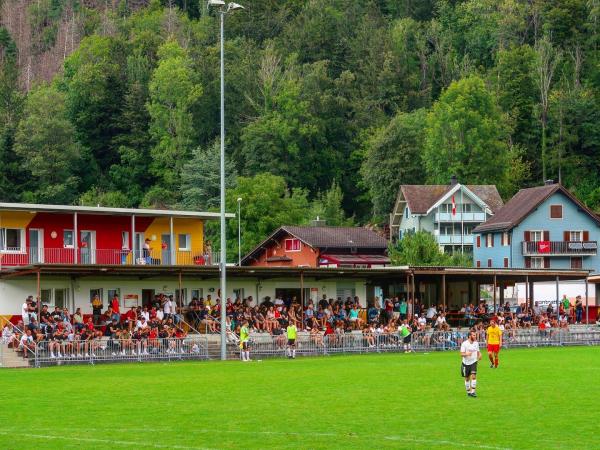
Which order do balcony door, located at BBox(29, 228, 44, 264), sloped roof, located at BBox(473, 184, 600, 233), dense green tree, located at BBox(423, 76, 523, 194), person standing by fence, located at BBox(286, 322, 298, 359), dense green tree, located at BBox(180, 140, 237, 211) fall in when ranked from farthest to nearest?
dense green tree, located at BBox(423, 76, 523, 194)
dense green tree, located at BBox(180, 140, 237, 211)
sloped roof, located at BBox(473, 184, 600, 233)
balcony door, located at BBox(29, 228, 44, 264)
person standing by fence, located at BBox(286, 322, 298, 359)

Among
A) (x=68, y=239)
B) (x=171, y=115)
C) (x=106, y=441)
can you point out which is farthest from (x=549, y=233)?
(x=106, y=441)

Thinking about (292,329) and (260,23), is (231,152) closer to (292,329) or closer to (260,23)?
(260,23)

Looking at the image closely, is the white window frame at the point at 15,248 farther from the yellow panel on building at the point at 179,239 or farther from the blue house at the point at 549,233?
the blue house at the point at 549,233

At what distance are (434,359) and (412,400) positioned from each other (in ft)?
60.6

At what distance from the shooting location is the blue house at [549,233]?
3947 inches

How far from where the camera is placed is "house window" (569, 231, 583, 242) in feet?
332

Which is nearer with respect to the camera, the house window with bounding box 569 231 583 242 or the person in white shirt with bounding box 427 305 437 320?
the person in white shirt with bounding box 427 305 437 320

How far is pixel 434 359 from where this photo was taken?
149ft

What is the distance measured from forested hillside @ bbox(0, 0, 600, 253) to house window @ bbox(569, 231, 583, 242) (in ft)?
59.7

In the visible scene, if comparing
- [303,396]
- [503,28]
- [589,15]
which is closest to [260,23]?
[503,28]

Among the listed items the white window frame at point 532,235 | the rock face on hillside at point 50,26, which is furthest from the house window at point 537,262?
the rock face on hillside at point 50,26

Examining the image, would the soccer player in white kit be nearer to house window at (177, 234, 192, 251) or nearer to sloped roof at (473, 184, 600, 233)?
house window at (177, 234, 192, 251)

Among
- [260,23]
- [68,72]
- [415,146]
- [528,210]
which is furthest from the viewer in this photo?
[260,23]

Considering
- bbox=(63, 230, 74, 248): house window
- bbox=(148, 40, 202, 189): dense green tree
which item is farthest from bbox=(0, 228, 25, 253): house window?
bbox=(148, 40, 202, 189): dense green tree
